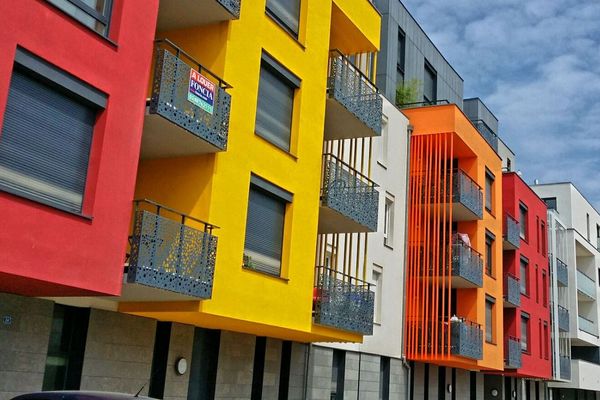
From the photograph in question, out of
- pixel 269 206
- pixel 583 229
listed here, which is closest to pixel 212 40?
pixel 269 206

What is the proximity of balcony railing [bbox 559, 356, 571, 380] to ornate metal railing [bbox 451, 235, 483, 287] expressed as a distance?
14753 mm

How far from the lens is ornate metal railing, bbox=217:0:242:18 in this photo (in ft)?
41.8

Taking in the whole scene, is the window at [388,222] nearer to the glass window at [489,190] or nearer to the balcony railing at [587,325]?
the glass window at [489,190]

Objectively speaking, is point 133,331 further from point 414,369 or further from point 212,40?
point 414,369

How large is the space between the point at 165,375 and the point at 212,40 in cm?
601

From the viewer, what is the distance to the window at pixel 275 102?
47.5 ft

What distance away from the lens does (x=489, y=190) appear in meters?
29.5

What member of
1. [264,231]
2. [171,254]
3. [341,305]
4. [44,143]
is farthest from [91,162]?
[341,305]

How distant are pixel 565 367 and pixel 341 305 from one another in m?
27.0

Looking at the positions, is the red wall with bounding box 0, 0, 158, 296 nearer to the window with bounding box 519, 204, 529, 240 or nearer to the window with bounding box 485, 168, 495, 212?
the window with bounding box 485, 168, 495, 212

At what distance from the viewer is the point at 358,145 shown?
21.2 m

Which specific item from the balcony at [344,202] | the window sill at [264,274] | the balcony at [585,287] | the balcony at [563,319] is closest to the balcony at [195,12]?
the window sill at [264,274]

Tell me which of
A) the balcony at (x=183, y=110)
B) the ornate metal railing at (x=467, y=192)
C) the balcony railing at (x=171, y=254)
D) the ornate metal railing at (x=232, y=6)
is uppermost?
the ornate metal railing at (x=467, y=192)

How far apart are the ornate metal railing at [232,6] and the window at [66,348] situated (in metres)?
5.46
